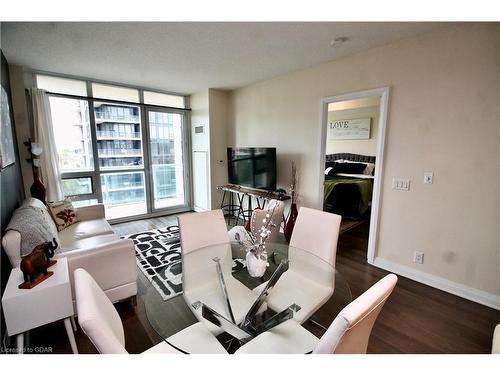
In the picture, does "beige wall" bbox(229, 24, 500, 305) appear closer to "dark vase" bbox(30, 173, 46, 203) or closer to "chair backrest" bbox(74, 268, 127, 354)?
"chair backrest" bbox(74, 268, 127, 354)

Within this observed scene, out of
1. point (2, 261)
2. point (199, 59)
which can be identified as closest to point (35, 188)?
point (2, 261)

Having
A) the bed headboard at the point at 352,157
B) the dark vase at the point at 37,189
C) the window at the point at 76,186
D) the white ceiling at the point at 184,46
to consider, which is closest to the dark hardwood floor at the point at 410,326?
the dark vase at the point at 37,189

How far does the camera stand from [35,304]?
1388 mm

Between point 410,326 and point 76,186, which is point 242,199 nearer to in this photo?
point 76,186

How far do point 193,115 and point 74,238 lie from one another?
326 cm

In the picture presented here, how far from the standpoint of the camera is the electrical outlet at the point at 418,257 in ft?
8.21

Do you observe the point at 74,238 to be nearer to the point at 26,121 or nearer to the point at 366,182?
the point at 26,121

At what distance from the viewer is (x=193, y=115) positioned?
4980 mm

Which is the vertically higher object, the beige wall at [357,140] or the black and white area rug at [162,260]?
the beige wall at [357,140]

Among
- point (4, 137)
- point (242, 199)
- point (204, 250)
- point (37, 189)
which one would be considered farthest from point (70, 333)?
point (242, 199)

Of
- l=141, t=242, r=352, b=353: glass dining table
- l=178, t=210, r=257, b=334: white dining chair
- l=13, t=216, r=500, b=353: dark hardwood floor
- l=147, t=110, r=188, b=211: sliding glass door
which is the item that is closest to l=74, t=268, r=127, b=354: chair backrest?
l=141, t=242, r=352, b=353: glass dining table

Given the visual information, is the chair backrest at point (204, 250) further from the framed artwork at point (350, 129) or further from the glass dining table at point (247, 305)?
the framed artwork at point (350, 129)

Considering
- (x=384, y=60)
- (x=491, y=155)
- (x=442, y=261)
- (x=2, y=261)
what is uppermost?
(x=384, y=60)

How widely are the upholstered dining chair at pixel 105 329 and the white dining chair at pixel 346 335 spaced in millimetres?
223
